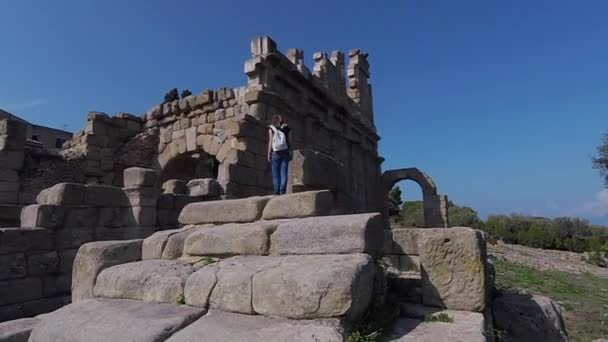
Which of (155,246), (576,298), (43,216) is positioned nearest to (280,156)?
(155,246)

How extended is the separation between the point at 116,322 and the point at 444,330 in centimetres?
220

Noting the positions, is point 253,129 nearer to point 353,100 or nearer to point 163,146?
point 163,146

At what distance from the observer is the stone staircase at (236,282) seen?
7.46 feet

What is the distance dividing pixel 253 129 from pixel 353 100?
28.7ft

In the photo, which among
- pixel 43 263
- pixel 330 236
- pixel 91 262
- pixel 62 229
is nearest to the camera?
pixel 330 236

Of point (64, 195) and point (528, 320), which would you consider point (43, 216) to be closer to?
point (64, 195)

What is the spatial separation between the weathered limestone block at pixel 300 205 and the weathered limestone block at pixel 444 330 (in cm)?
134

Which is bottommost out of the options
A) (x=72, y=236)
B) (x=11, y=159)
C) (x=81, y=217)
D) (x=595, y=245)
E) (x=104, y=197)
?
(x=595, y=245)

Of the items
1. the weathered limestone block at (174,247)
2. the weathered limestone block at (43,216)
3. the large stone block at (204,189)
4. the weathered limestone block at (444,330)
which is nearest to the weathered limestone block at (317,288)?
the weathered limestone block at (444,330)

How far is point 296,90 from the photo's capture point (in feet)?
39.3

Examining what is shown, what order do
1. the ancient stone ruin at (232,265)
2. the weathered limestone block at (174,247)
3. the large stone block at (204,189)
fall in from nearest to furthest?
the ancient stone ruin at (232,265) → the weathered limestone block at (174,247) → the large stone block at (204,189)

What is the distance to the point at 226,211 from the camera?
4383 millimetres

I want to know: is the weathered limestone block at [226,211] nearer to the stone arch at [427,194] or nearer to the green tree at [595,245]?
the stone arch at [427,194]

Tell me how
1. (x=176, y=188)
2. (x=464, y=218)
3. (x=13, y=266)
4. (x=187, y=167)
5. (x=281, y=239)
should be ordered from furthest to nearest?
1. (x=464, y=218)
2. (x=187, y=167)
3. (x=176, y=188)
4. (x=13, y=266)
5. (x=281, y=239)
